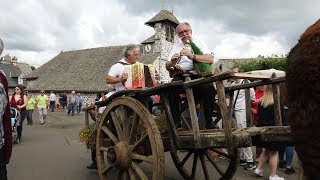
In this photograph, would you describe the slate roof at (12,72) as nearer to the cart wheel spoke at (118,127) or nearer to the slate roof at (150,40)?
the slate roof at (150,40)

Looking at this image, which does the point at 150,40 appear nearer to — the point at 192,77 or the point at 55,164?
the point at 55,164

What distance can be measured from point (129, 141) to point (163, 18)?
4020 centimetres

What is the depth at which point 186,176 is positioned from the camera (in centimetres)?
572

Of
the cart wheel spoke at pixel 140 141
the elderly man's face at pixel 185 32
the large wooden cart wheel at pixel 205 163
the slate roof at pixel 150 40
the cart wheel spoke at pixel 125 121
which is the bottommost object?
the large wooden cart wheel at pixel 205 163

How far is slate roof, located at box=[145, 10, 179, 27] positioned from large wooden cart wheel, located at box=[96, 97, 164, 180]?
39.6 metres

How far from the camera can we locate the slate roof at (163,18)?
43881mm

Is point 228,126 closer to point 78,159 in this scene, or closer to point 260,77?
point 260,77

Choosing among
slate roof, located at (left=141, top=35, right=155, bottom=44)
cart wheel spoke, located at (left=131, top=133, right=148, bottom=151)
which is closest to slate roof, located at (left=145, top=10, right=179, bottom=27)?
slate roof, located at (left=141, top=35, right=155, bottom=44)

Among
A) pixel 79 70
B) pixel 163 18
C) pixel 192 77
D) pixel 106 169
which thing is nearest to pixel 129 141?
pixel 106 169

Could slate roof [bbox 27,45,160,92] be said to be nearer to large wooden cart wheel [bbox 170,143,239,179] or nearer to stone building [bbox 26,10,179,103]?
stone building [bbox 26,10,179,103]

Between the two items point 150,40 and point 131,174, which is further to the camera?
point 150,40

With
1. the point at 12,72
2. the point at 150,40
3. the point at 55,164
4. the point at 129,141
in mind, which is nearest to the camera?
the point at 129,141

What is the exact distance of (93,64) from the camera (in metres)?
47.8

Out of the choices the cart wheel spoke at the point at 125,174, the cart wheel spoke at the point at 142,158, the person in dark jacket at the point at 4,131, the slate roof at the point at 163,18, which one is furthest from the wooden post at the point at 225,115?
the slate roof at the point at 163,18
